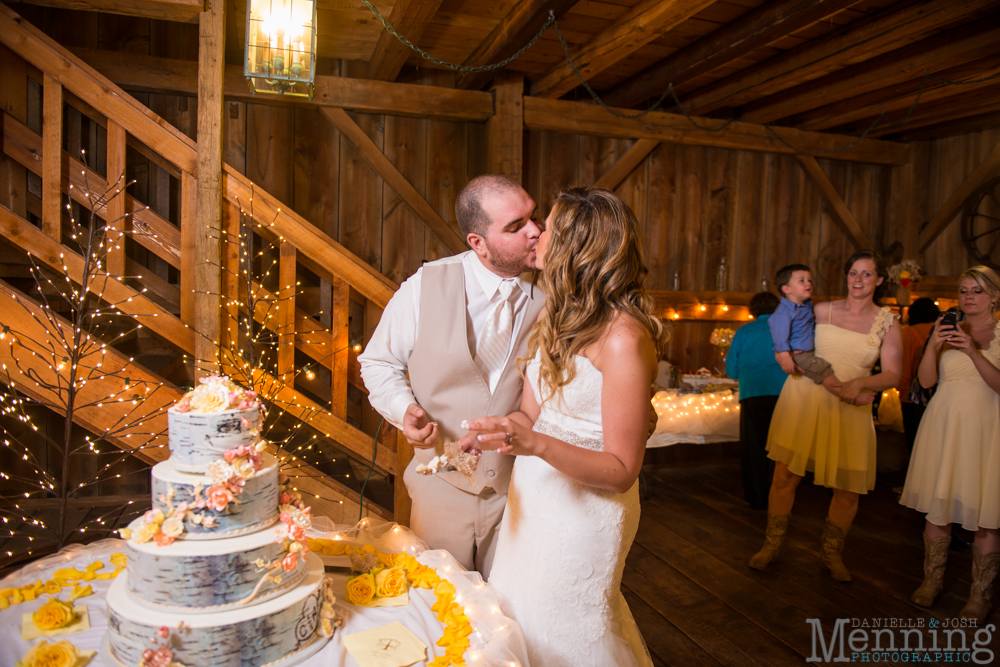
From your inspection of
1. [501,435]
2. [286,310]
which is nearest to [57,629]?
[501,435]

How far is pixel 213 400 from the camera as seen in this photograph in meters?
1.27

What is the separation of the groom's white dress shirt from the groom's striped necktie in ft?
0.06

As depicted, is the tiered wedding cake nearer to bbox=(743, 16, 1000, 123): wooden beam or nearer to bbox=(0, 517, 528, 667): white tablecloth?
bbox=(0, 517, 528, 667): white tablecloth

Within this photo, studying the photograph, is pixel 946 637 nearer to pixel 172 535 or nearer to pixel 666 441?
pixel 666 441

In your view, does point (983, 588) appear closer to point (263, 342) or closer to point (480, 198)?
point (480, 198)

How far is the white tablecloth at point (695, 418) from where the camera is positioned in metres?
4.34

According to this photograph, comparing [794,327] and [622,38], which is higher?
[622,38]

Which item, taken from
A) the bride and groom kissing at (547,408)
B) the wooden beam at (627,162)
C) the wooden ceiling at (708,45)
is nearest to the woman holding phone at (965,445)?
the wooden ceiling at (708,45)

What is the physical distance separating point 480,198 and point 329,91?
2.75 m

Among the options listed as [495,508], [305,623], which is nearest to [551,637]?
[495,508]

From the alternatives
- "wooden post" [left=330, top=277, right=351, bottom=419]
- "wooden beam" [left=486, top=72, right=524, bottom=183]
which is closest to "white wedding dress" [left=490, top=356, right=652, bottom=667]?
"wooden post" [left=330, top=277, right=351, bottom=419]

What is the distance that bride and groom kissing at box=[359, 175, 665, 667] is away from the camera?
1.37 m

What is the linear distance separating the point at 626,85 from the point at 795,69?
1.25m

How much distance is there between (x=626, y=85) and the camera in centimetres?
489
